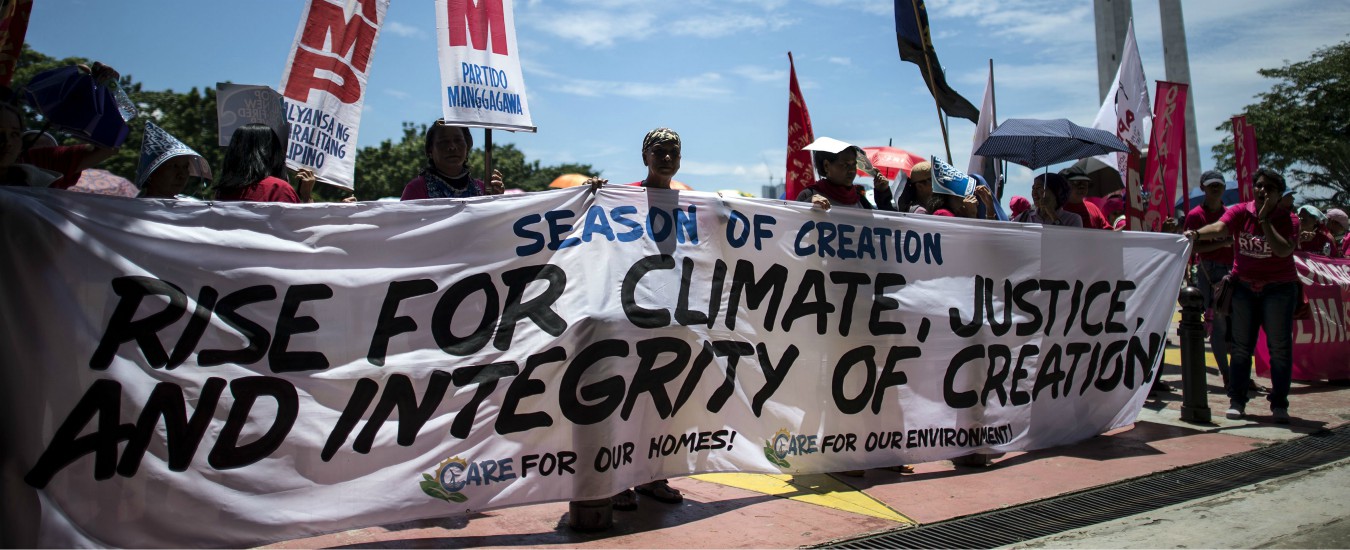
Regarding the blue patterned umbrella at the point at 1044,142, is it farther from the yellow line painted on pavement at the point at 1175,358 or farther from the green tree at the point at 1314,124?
the green tree at the point at 1314,124

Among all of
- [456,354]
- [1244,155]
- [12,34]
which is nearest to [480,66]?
[456,354]

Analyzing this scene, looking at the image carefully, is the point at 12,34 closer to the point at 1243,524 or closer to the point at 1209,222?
the point at 1243,524

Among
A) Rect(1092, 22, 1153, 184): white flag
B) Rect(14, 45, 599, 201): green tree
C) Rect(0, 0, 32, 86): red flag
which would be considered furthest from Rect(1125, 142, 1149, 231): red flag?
Rect(14, 45, 599, 201): green tree

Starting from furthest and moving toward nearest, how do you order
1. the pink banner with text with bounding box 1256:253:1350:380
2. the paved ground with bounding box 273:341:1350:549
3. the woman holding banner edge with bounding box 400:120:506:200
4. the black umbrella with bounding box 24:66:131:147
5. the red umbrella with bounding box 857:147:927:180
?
1. the red umbrella with bounding box 857:147:927:180
2. the pink banner with text with bounding box 1256:253:1350:380
3. the woman holding banner edge with bounding box 400:120:506:200
4. the paved ground with bounding box 273:341:1350:549
5. the black umbrella with bounding box 24:66:131:147

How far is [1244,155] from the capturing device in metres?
10.0

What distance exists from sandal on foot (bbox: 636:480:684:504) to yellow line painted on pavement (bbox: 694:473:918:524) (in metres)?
0.45

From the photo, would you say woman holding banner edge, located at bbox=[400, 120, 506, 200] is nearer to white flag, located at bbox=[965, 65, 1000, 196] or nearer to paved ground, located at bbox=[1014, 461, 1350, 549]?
paved ground, located at bbox=[1014, 461, 1350, 549]

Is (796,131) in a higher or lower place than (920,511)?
higher

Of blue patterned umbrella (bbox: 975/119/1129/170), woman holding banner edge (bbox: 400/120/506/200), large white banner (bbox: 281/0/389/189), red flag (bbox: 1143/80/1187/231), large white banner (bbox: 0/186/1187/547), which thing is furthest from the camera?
A: red flag (bbox: 1143/80/1187/231)

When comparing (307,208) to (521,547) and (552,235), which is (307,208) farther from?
(521,547)

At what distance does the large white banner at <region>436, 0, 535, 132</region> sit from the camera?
458cm

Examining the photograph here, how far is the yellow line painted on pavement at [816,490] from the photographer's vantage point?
461 cm

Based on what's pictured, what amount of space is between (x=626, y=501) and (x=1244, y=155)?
28.8ft

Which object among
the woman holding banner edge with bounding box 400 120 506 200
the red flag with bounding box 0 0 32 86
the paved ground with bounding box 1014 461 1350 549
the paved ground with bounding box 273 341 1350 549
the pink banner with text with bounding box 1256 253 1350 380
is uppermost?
the red flag with bounding box 0 0 32 86
